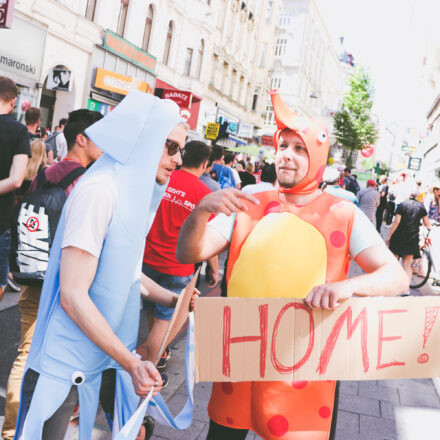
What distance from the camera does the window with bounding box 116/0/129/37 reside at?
18.1 m

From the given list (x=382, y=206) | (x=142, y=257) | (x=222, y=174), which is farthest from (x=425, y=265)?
(x=142, y=257)

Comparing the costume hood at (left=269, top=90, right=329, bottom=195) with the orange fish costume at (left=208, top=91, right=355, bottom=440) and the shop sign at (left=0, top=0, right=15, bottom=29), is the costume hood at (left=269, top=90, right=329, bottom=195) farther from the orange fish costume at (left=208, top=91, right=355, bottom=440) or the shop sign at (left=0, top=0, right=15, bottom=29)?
the shop sign at (left=0, top=0, right=15, bottom=29)

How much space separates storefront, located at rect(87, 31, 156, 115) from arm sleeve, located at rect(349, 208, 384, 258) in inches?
634

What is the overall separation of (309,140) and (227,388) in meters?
1.08

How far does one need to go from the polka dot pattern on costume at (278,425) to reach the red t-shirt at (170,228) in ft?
7.61

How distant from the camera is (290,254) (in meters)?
1.98

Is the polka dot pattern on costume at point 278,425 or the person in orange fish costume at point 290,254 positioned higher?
the person in orange fish costume at point 290,254

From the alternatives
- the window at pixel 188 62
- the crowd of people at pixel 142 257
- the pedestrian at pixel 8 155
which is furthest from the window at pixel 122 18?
the crowd of people at pixel 142 257

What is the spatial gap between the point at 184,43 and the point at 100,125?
23195mm

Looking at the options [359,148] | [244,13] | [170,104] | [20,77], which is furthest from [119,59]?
[359,148]

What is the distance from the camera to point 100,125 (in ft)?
5.67

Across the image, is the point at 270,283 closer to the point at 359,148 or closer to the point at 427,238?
the point at 427,238

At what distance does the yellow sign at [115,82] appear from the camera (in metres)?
17.1

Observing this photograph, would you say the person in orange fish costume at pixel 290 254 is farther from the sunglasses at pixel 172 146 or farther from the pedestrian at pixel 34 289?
the pedestrian at pixel 34 289
